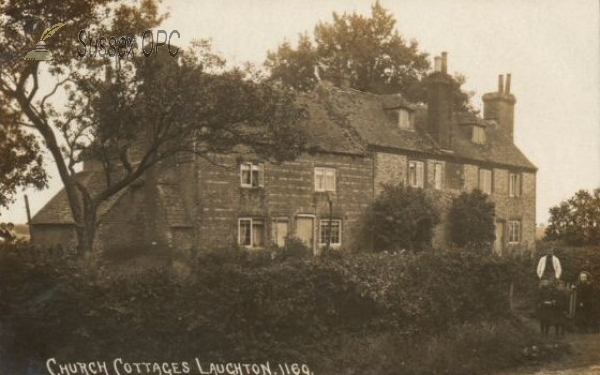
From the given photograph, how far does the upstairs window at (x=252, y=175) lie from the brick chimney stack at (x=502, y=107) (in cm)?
2518

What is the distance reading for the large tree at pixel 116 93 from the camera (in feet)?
48.4

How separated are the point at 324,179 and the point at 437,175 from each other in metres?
9.53

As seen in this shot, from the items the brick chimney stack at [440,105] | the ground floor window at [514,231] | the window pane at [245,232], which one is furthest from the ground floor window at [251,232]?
the ground floor window at [514,231]

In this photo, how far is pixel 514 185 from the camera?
4422 cm

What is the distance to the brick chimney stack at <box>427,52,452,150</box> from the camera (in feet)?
126

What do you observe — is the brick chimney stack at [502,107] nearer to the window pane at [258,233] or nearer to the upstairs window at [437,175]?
the upstairs window at [437,175]

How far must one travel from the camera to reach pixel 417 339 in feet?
44.4

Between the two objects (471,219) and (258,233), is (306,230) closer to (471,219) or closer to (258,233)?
(258,233)

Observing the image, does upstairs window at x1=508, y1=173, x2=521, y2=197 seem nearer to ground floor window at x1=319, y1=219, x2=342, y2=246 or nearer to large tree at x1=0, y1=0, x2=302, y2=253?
ground floor window at x1=319, y1=219, x2=342, y2=246

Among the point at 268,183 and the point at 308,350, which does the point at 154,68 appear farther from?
the point at 268,183

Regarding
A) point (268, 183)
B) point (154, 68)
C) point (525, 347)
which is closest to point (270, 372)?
point (525, 347)

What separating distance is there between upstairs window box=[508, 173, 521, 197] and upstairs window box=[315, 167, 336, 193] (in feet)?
57.2

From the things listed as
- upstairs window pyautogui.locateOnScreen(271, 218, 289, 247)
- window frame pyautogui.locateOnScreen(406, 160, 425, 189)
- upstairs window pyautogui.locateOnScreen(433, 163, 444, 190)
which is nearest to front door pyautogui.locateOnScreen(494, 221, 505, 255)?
upstairs window pyautogui.locateOnScreen(433, 163, 444, 190)

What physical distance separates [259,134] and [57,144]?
6.07 m
